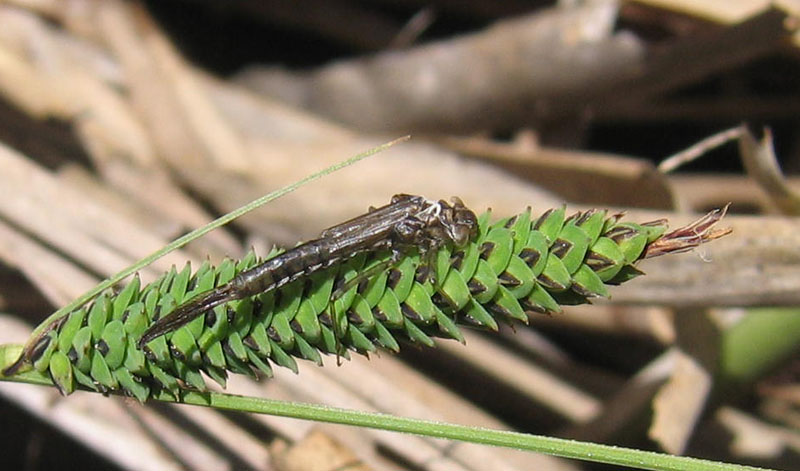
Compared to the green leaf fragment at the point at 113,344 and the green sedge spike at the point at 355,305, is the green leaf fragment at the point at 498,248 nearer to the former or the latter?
the green sedge spike at the point at 355,305

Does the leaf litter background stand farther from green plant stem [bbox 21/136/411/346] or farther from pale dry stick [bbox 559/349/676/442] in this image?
green plant stem [bbox 21/136/411/346]

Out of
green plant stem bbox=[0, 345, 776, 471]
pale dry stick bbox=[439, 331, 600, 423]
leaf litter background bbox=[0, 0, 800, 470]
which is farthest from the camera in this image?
pale dry stick bbox=[439, 331, 600, 423]

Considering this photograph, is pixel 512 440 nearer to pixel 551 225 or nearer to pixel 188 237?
pixel 551 225

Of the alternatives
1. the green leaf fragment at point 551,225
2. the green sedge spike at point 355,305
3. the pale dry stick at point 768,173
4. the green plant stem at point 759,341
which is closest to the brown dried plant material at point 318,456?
the green sedge spike at point 355,305

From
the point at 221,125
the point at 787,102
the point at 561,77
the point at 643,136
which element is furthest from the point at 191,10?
the point at 787,102

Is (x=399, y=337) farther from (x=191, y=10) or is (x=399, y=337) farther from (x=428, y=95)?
(x=191, y=10)

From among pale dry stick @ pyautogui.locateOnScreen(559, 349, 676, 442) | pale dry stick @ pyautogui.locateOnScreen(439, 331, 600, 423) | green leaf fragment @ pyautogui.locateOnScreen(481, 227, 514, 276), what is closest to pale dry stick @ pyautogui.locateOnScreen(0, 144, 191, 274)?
pale dry stick @ pyautogui.locateOnScreen(439, 331, 600, 423)
